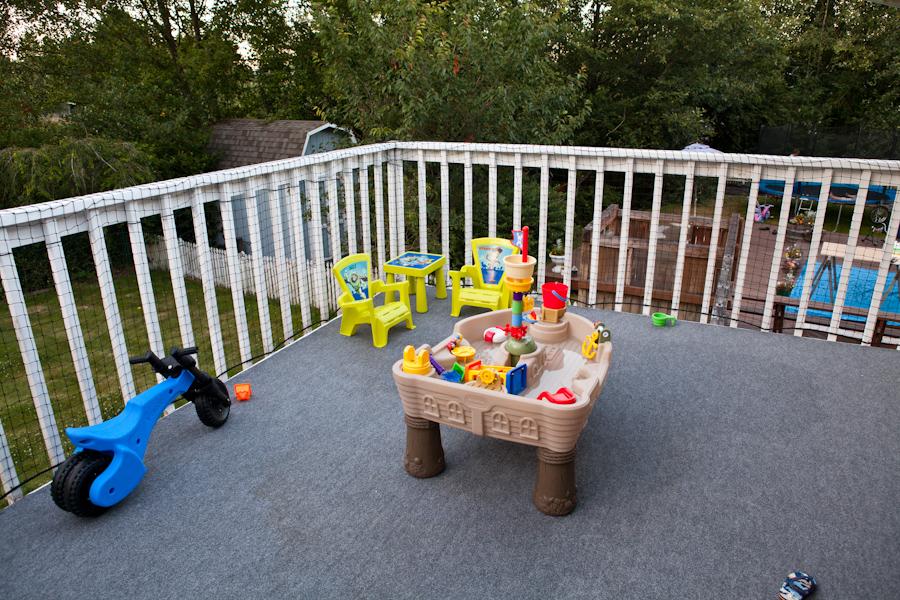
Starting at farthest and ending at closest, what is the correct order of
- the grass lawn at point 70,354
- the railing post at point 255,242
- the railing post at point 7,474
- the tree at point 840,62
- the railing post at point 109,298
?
1. the tree at point 840,62
2. the grass lawn at point 70,354
3. the railing post at point 255,242
4. the railing post at point 109,298
5. the railing post at point 7,474

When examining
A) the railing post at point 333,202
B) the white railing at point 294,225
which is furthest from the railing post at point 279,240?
the railing post at point 333,202

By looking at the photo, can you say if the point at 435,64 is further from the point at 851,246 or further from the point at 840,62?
the point at 840,62

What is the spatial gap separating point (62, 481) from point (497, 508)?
157 centimetres

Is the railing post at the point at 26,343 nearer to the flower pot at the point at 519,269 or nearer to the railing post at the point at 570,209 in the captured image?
the flower pot at the point at 519,269

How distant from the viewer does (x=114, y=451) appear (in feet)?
7.42

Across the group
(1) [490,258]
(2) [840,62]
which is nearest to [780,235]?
(1) [490,258]

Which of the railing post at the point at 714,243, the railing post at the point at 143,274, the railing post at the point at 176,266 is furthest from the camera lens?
the railing post at the point at 714,243

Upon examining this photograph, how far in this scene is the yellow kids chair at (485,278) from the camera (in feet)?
13.0

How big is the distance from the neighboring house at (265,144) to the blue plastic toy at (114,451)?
259 inches

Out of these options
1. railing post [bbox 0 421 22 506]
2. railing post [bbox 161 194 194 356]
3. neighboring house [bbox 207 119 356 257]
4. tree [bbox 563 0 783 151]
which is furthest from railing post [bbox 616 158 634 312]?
tree [bbox 563 0 783 151]

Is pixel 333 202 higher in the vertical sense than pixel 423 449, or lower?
A: higher

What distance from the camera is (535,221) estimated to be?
816 cm

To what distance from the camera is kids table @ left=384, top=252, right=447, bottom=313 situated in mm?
4098

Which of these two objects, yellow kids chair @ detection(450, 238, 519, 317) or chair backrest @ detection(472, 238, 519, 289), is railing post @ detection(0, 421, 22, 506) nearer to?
yellow kids chair @ detection(450, 238, 519, 317)
